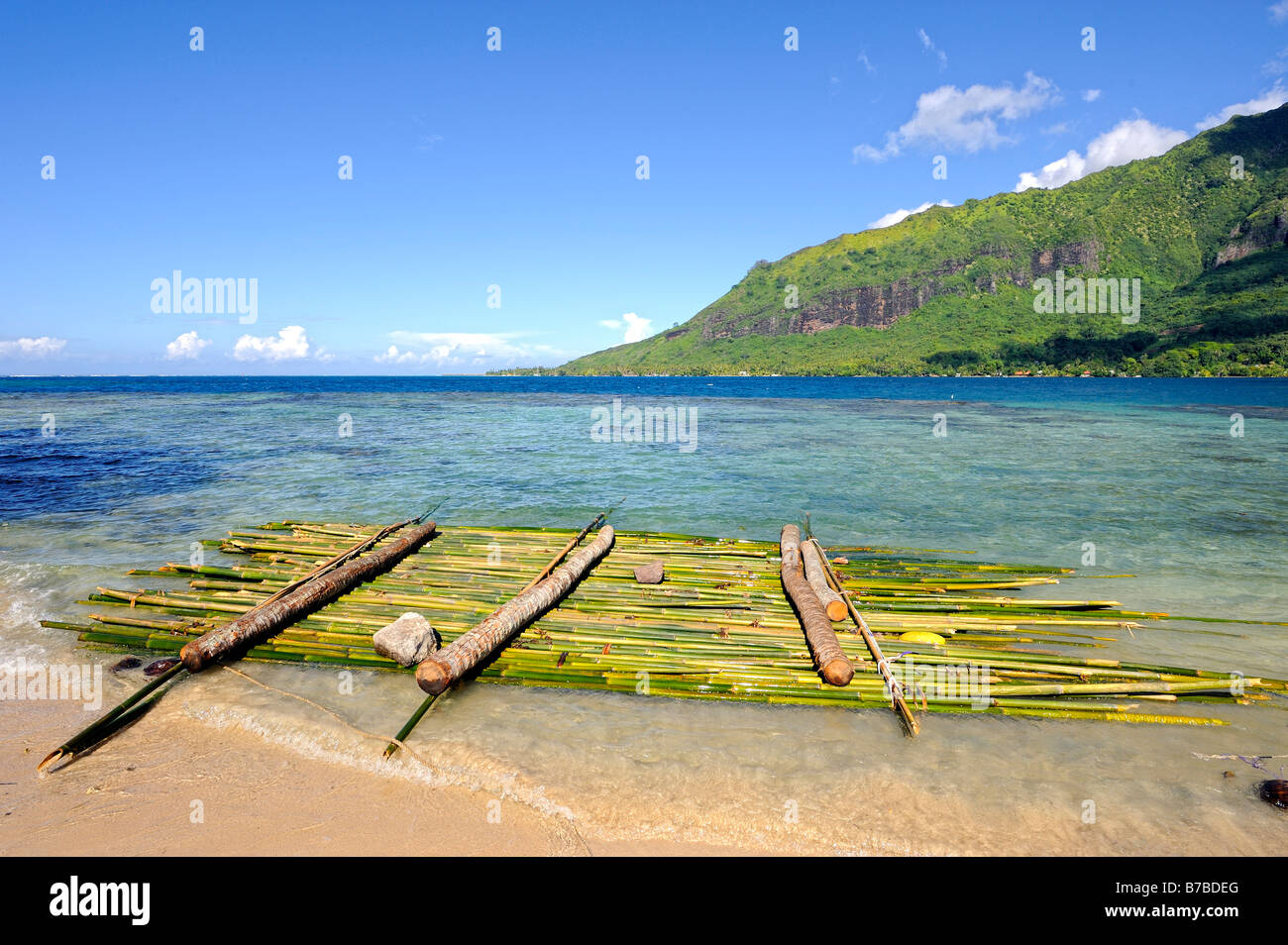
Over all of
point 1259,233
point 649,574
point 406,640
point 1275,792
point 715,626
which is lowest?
point 1275,792

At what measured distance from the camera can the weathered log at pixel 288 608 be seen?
25.5 feet

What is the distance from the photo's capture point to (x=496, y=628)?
808cm

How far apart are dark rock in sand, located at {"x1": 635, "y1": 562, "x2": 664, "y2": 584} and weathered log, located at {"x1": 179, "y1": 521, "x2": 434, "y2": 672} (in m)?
4.86

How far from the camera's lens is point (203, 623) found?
29.7 ft

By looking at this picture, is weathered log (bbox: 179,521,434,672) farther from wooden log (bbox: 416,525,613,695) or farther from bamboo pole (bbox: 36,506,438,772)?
wooden log (bbox: 416,525,613,695)

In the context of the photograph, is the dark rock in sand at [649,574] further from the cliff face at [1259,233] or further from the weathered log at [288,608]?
the cliff face at [1259,233]

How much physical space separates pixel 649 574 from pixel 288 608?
227 inches

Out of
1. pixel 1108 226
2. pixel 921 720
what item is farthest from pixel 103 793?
pixel 1108 226

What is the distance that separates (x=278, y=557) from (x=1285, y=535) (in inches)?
978

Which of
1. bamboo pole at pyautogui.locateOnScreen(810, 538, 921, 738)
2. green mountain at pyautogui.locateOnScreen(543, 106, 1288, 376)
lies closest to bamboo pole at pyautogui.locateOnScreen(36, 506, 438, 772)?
bamboo pole at pyautogui.locateOnScreen(810, 538, 921, 738)

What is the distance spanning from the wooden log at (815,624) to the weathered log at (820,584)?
10cm

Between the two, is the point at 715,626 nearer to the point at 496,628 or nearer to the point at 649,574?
the point at 649,574

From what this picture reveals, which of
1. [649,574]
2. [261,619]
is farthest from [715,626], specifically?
[261,619]

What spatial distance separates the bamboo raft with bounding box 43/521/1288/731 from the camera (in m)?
7.52
